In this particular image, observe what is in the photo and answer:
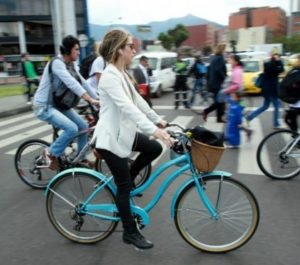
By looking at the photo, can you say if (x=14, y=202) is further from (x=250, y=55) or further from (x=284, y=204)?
(x=250, y=55)

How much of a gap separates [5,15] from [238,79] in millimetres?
46921

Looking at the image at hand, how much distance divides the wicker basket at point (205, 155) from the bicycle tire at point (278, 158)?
2.47m

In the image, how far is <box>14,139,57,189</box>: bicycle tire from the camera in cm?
523

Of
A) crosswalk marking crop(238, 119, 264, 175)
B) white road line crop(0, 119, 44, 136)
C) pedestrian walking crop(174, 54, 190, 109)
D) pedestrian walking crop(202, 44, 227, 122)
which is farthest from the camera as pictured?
pedestrian walking crop(174, 54, 190, 109)

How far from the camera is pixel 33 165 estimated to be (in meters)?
5.29

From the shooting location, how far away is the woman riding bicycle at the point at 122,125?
9.74ft

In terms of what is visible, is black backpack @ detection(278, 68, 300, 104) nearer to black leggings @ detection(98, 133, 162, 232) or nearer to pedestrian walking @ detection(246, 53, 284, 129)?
black leggings @ detection(98, 133, 162, 232)

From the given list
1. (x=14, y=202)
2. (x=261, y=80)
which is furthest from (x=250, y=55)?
(x=14, y=202)

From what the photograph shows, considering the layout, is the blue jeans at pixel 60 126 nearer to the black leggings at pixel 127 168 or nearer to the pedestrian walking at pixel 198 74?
the black leggings at pixel 127 168

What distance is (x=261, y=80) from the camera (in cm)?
862

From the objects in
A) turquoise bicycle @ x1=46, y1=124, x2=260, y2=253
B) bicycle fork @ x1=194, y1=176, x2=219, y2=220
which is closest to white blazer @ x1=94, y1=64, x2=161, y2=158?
turquoise bicycle @ x1=46, y1=124, x2=260, y2=253

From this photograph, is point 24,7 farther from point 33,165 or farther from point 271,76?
point 33,165

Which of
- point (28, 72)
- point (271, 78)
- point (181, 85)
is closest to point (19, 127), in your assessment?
point (28, 72)

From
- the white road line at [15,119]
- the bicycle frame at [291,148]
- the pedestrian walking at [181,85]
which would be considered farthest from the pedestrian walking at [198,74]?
the bicycle frame at [291,148]
